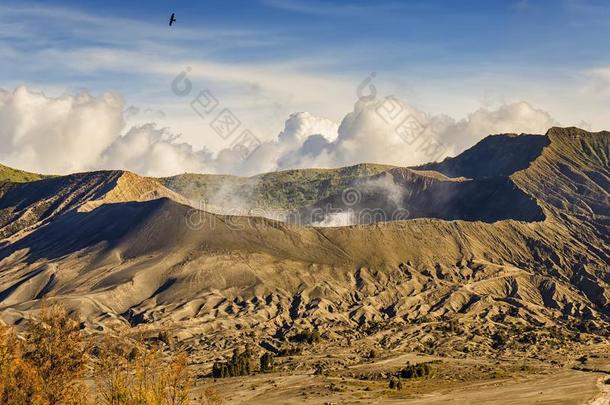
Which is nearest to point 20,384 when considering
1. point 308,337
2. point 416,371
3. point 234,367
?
point 234,367

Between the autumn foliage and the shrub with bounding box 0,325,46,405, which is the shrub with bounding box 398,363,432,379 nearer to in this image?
the autumn foliage

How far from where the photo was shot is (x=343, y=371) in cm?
14812

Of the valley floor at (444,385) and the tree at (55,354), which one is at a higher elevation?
the tree at (55,354)

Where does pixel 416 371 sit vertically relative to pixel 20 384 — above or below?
below

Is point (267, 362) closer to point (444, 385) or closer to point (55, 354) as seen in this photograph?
point (444, 385)

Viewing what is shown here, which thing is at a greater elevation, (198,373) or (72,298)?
(72,298)

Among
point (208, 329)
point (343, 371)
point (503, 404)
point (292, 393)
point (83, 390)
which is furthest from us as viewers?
point (208, 329)

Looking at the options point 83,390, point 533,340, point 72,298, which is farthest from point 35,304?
point 83,390

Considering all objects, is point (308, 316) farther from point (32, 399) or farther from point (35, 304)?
point (32, 399)

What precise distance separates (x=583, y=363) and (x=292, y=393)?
64.5m

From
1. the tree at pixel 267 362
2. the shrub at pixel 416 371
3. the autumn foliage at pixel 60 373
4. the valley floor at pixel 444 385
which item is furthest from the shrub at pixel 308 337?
the autumn foliage at pixel 60 373

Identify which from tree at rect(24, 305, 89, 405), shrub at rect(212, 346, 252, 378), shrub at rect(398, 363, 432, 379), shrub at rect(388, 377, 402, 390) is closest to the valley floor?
shrub at rect(388, 377, 402, 390)

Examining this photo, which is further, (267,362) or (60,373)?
(267,362)

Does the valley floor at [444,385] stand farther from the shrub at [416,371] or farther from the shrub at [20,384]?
the shrub at [20,384]
